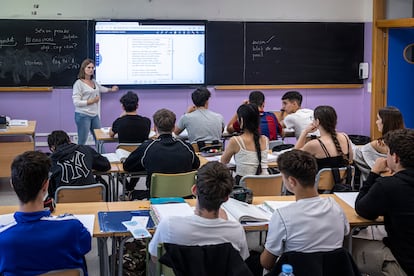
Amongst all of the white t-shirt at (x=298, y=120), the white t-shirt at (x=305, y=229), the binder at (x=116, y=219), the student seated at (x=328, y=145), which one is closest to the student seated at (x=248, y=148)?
the student seated at (x=328, y=145)

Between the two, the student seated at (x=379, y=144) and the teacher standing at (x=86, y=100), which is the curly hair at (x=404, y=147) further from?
the teacher standing at (x=86, y=100)

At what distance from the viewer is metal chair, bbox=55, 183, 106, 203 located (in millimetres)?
4000

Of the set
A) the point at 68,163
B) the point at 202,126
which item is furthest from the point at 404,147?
the point at 202,126

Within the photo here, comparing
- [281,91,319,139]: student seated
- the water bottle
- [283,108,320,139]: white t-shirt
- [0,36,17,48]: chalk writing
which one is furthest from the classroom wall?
the water bottle

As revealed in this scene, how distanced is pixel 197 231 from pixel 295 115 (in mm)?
4333

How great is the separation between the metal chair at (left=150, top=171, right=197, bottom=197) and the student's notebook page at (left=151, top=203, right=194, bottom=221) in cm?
72

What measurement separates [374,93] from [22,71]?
511cm

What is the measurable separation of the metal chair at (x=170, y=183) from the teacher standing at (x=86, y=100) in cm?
372

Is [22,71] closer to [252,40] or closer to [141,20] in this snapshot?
[141,20]

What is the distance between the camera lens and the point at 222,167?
2666 millimetres

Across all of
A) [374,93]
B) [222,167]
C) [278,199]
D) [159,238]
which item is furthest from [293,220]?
[374,93]

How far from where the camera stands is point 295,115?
666cm

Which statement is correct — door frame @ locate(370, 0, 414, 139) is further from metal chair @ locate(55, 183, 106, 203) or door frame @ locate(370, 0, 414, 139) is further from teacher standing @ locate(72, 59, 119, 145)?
metal chair @ locate(55, 183, 106, 203)

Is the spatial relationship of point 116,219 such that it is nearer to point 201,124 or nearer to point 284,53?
point 201,124
